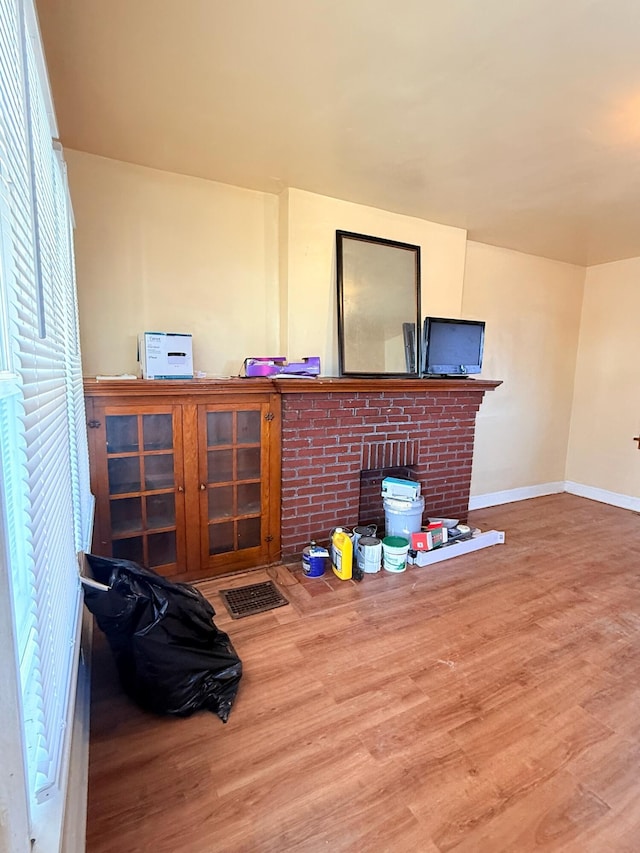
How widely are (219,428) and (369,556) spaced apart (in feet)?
4.26

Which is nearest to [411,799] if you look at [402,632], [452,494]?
[402,632]

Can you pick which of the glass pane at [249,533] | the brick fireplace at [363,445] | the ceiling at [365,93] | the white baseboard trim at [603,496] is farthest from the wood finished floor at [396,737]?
the ceiling at [365,93]

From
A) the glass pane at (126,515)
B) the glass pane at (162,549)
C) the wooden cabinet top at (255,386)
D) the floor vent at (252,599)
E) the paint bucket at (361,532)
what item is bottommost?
the floor vent at (252,599)

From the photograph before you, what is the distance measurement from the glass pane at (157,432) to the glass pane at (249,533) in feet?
2.36

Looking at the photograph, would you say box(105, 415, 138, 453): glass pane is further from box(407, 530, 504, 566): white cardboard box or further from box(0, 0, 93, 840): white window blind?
box(407, 530, 504, 566): white cardboard box

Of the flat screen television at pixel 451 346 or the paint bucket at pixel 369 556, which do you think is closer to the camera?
the paint bucket at pixel 369 556

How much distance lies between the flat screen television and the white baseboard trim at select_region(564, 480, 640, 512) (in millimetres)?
2323

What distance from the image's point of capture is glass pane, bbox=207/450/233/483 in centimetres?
259

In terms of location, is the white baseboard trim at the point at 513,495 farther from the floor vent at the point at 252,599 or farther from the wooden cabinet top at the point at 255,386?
the floor vent at the point at 252,599

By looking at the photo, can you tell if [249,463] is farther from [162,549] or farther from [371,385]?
[371,385]

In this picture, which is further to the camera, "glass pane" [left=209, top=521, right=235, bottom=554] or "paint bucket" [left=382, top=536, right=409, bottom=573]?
"paint bucket" [left=382, top=536, right=409, bottom=573]

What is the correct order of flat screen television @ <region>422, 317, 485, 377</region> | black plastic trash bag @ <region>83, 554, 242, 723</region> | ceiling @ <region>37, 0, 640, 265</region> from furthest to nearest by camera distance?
flat screen television @ <region>422, 317, 485, 377</region>
black plastic trash bag @ <region>83, 554, 242, 723</region>
ceiling @ <region>37, 0, 640, 265</region>

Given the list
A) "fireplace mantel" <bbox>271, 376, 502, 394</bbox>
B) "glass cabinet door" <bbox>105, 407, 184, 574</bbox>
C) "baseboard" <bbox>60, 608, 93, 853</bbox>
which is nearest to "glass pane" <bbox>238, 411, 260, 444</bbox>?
"fireplace mantel" <bbox>271, 376, 502, 394</bbox>

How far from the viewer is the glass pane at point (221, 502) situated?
2.63 meters
